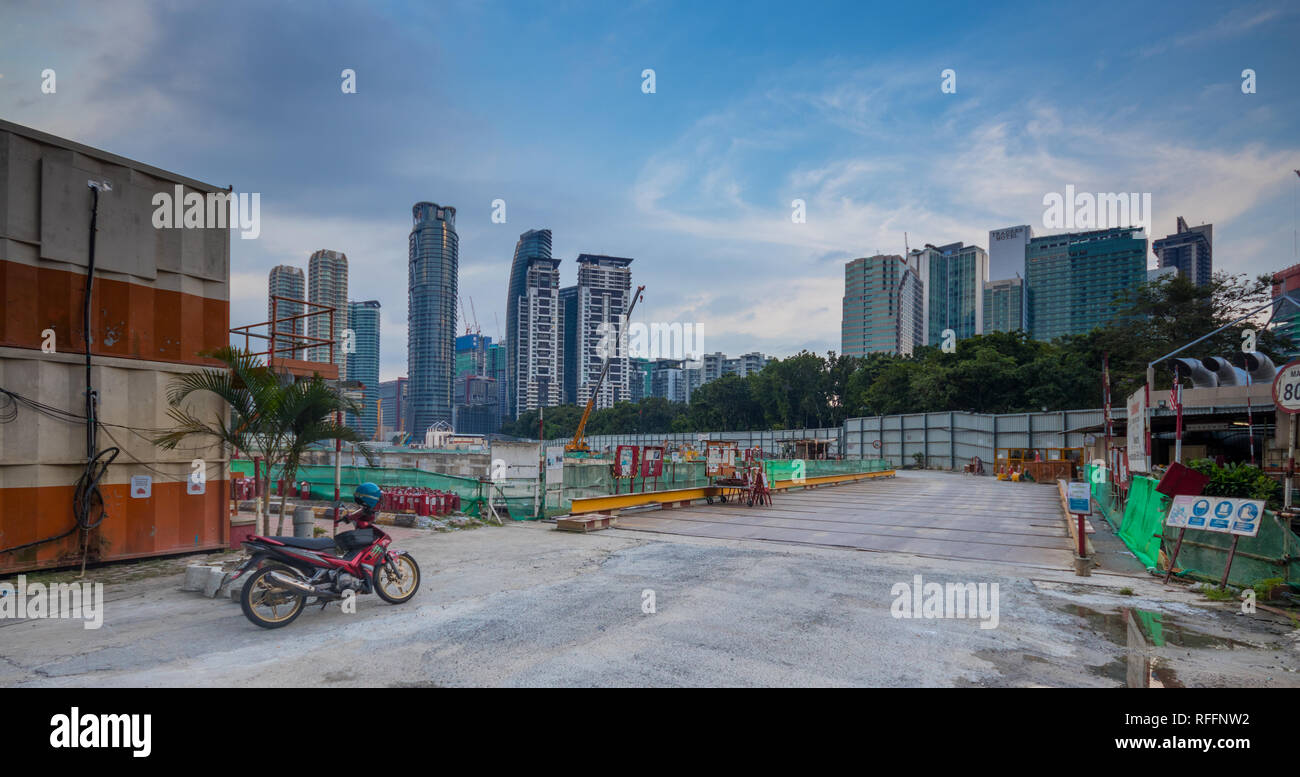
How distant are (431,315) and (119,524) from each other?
181 m

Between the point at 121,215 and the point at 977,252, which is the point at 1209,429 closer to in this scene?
the point at 121,215

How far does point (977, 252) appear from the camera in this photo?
199 meters

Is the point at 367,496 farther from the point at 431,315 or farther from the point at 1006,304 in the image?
the point at 1006,304

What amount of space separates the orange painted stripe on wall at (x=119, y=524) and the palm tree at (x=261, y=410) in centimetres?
92

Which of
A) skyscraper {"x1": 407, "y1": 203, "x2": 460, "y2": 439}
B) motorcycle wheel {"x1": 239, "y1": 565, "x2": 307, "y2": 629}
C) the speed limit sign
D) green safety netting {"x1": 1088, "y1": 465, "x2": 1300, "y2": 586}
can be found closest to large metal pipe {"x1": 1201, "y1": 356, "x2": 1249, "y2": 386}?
green safety netting {"x1": 1088, "y1": 465, "x2": 1300, "y2": 586}

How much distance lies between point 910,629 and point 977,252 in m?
219

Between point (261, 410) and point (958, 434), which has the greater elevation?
point (261, 410)

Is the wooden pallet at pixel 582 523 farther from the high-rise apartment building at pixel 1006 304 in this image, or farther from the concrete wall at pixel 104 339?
the high-rise apartment building at pixel 1006 304

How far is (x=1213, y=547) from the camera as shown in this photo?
9.34 meters

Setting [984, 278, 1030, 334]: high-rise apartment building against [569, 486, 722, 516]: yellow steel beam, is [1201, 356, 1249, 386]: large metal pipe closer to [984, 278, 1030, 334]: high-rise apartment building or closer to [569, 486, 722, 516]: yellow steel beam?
[569, 486, 722, 516]: yellow steel beam

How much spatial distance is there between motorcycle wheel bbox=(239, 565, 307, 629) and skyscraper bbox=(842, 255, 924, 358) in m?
172

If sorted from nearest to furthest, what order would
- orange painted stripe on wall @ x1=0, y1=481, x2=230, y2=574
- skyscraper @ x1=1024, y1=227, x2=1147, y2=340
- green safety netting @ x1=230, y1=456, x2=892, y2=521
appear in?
orange painted stripe on wall @ x1=0, y1=481, x2=230, y2=574, green safety netting @ x1=230, y1=456, x2=892, y2=521, skyscraper @ x1=1024, y1=227, x2=1147, y2=340

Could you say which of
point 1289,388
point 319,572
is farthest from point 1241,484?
point 319,572

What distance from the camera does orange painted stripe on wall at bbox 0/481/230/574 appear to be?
8.56 m
